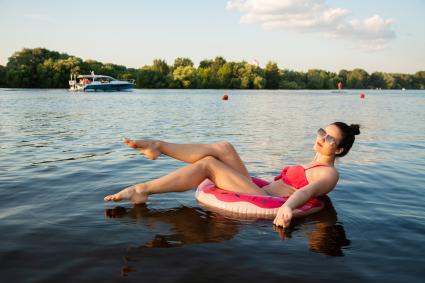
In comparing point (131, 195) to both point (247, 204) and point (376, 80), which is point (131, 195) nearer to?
point (247, 204)

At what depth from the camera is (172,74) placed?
105 meters

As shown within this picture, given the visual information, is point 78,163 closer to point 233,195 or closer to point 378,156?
point 233,195

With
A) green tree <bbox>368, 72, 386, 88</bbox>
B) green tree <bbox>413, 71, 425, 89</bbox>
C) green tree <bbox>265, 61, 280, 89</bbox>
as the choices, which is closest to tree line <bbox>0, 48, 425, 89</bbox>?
green tree <bbox>265, 61, 280, 89</bbox>

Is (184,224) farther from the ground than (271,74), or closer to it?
closer to it

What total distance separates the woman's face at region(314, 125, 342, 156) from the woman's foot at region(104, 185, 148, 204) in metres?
2.31

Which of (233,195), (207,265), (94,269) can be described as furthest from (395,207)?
(94,269)

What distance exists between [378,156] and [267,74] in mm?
104015

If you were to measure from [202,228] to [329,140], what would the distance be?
188cm

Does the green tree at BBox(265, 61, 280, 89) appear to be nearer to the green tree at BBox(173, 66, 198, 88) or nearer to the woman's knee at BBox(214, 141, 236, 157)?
the green tree at BBox(173, 66, 198, 88)

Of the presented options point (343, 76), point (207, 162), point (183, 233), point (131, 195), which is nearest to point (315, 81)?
point (343, 76)

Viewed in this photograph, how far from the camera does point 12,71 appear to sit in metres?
84.8

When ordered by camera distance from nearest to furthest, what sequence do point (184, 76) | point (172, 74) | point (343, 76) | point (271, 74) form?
point (184, 76) → point (172, 74) → point (271, 74) → point (343, 76)

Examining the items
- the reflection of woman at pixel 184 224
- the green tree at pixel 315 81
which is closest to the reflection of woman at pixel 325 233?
the reflection of woman at pixel 184 224

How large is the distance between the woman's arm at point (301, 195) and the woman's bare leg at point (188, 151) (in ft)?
3.11
